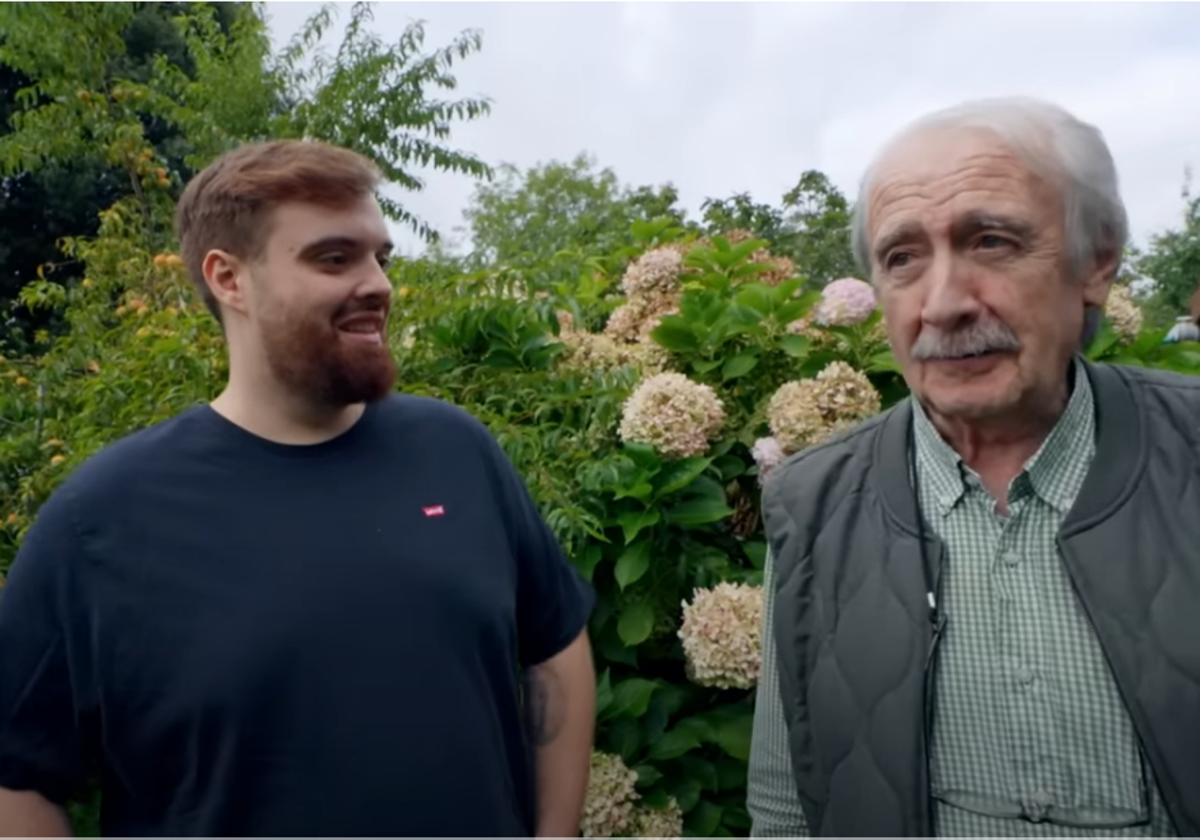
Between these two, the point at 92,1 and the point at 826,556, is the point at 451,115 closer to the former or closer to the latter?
the point at 92,1

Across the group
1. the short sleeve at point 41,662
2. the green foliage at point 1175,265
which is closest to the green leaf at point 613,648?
the short sleeve at point 41,662

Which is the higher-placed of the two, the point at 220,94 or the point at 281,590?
the point at 220,94

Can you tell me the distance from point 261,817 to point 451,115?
9.04 meters

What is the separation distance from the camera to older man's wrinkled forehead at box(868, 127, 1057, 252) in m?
1.59

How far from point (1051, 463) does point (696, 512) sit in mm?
901

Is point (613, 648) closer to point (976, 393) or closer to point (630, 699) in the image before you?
point (630, 699)

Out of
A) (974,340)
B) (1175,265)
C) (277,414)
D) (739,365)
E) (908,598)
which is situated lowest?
(908,598)

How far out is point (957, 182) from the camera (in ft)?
5.26

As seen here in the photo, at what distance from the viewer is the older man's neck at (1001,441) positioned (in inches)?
66.3

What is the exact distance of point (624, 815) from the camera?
7.48ft

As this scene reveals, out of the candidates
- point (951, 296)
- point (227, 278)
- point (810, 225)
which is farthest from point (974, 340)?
point (810, 225)

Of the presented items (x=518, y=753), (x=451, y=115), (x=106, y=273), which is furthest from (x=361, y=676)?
(x=451, y=115)

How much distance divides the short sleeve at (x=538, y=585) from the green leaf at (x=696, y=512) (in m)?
0.42

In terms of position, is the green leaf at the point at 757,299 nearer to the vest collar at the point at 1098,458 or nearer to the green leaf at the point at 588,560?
the green leaf at the point at 588,560
